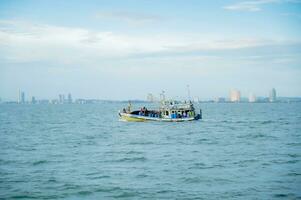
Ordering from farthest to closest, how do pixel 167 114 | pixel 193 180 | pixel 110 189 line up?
1. pixel 167 114
2. pixel 193 180
3. pixel 110 189

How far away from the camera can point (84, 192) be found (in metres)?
23.5

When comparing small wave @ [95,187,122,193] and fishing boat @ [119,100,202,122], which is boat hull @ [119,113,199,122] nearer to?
fishing boat @ [119,100,202,122]

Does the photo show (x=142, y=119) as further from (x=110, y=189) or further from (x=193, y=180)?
(x=110, y=189)

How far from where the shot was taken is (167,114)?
81.7 meters

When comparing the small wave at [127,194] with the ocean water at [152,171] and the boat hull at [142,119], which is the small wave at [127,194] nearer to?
the ocean water at [152,171]

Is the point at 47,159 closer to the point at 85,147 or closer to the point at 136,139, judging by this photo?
the point at 85,147

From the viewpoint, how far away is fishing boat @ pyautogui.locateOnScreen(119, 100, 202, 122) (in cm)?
8125

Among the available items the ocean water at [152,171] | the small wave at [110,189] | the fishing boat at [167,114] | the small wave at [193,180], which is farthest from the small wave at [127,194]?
the fishing boat at [167,114]

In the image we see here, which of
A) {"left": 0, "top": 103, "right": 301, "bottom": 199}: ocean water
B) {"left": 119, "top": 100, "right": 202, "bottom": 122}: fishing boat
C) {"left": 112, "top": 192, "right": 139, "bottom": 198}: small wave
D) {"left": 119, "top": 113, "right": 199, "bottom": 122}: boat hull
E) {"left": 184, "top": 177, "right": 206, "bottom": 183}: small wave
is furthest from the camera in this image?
{"left": 119, "top": 100, "right": 202, "bottom": 122}: fishing boat

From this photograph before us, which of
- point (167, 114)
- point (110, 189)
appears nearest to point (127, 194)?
point (110, 189)

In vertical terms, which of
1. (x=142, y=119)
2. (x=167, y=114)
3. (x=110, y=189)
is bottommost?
(x=110, y=189)

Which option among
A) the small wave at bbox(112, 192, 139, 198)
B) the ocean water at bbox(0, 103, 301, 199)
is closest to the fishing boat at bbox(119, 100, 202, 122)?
the ocean water at bbox(0, 103, 301, 199)

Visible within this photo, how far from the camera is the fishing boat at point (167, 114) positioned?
8125 cm

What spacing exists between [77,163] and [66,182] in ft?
24.1
